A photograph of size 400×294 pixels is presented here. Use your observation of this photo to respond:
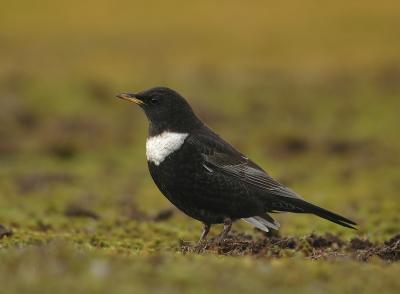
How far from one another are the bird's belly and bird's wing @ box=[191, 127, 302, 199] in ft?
0.35

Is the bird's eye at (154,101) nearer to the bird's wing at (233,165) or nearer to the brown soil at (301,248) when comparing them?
the bird's wing at (233,165)

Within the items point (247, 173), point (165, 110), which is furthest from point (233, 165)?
point (165, 110)

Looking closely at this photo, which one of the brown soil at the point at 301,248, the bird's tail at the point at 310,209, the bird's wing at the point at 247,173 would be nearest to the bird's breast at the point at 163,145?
the bird's wing at the point at 247,173

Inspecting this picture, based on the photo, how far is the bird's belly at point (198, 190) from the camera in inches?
326

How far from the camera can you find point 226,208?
8531 millimetres

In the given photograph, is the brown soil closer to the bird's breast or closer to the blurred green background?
the blurred green background

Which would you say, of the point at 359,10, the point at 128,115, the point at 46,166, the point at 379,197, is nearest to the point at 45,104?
the point at 128,115

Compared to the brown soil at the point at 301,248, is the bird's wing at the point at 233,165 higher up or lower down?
higher up

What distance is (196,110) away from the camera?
73.2 ft

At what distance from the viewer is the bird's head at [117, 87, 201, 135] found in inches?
347

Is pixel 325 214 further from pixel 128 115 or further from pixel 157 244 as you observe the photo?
pixel 128 115

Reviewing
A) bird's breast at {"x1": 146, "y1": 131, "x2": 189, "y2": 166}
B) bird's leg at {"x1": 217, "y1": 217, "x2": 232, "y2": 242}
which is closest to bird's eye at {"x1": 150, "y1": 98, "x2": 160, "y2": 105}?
bird's breast at {"x1": 146, "y1": 131, "x2": 189, "y2": 166}

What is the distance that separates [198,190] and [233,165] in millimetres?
610

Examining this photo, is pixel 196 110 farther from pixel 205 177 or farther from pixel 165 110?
pixel 205 177
